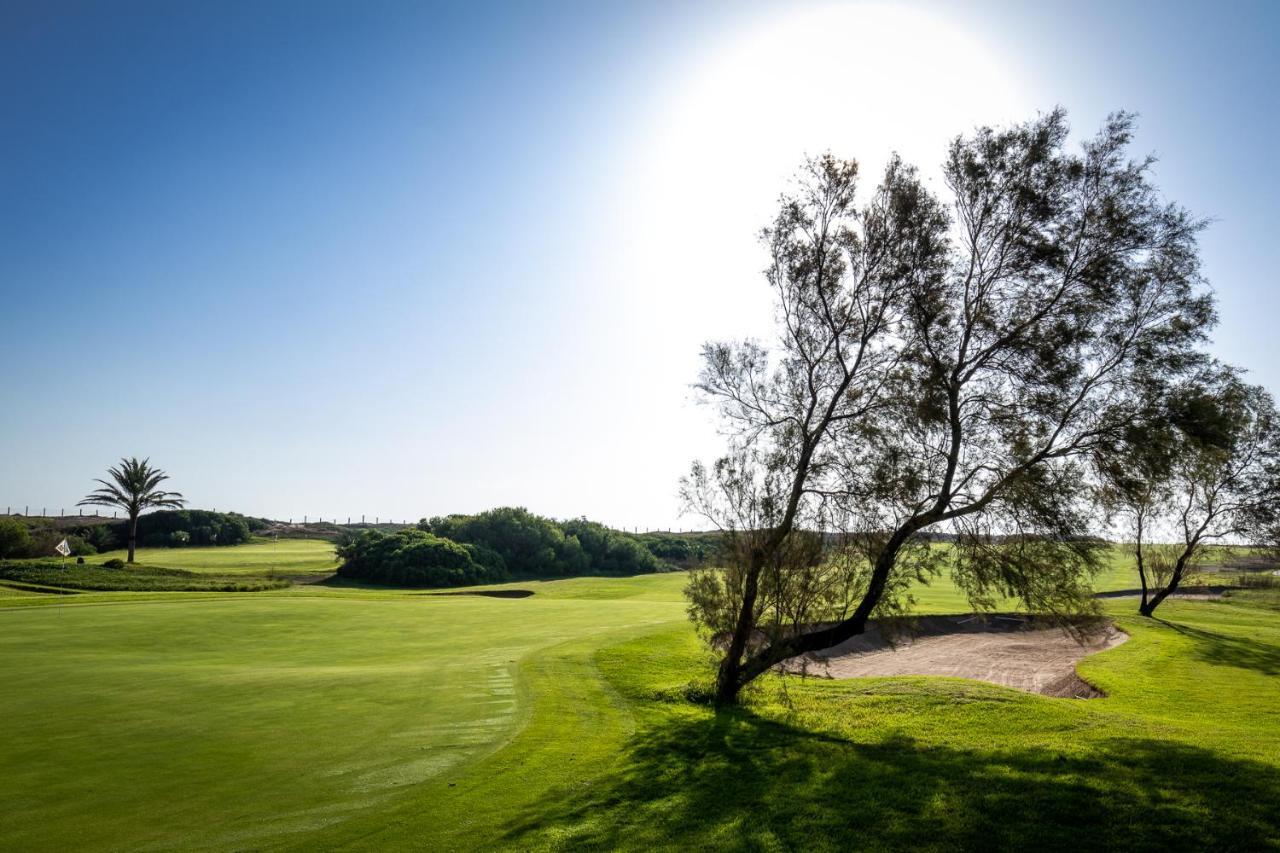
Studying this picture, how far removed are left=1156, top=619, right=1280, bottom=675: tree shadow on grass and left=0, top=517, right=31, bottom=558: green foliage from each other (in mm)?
80229

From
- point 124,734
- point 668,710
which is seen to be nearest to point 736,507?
point 668,710

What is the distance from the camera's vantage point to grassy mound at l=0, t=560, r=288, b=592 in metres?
40.3

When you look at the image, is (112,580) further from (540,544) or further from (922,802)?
(922,802)

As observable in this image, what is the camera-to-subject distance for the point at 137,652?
69.8 ft

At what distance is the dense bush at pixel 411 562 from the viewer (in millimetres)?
58812

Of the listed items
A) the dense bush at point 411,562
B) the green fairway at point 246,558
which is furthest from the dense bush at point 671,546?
the green fairway at point 246,558

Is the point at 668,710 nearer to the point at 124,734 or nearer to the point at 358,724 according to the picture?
the point at 358,724

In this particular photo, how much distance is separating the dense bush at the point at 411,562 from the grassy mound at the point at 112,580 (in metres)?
11.4

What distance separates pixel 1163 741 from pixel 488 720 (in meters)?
13.3

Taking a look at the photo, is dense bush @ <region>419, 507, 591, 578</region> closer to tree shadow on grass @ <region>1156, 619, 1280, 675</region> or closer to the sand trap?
the sand trap

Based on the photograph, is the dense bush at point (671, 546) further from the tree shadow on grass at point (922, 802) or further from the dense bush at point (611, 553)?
the tree shadow on grass at point (922, 802)

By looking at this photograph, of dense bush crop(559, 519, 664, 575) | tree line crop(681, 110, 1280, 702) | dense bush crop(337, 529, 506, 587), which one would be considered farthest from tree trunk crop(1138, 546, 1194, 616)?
dense bush crop(559, 519, 664, 575)

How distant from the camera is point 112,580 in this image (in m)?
41.6

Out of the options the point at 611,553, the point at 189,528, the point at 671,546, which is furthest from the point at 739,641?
the point at 189,528
